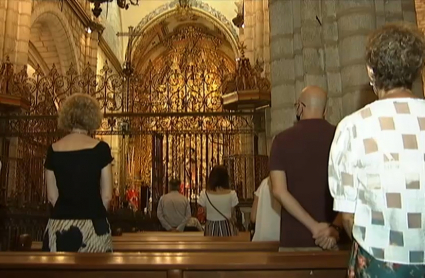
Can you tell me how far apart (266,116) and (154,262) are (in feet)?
24.4

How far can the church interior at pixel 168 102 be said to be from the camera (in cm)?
270

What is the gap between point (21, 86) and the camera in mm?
9578

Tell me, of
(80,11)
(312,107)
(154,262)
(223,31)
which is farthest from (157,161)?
(223,31)

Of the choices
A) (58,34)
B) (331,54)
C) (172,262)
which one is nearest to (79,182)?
(172,262)

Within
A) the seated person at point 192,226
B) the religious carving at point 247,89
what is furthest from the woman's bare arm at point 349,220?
the seated person at point 192,226

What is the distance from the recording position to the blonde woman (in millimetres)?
3377

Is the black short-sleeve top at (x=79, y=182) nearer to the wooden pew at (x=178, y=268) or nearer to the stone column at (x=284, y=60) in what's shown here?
the wooden pew at (x=178, y=268)

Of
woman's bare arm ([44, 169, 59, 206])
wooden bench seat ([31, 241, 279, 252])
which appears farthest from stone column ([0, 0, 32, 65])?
woman's bare arm ([44, 169, 59, 206])

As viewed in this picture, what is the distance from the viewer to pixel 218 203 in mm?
6324

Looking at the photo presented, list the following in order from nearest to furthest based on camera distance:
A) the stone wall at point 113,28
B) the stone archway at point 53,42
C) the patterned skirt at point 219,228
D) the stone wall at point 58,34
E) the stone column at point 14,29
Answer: the patterned skirt at point 219,228, the stone column at point 14,29, the stone wall at point 58,34, the stone archway at point 53,42, the stone wall at point 113,28

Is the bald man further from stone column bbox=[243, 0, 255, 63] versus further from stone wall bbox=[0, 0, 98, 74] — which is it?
stone column bbox=[243, 0, 255, 63]

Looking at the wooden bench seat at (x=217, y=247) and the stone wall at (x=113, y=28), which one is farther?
the stone wall at (x=113, y=28)

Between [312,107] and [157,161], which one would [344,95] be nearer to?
[312,107]

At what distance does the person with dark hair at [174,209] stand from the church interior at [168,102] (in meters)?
1.03
